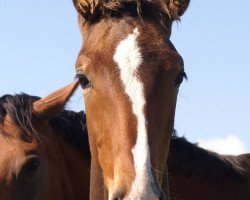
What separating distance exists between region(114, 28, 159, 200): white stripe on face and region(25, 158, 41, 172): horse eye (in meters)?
2.15

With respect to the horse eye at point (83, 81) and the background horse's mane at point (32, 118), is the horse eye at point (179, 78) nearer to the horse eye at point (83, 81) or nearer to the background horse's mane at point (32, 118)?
the horse eye at point (83, 81)

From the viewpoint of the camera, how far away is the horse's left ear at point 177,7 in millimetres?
6148

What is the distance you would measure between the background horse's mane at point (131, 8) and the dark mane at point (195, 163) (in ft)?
6.28

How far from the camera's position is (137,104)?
5.05 metres

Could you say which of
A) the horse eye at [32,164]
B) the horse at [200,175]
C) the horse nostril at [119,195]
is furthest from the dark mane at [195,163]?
the horse nostril at [119,195]

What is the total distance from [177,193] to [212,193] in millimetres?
472

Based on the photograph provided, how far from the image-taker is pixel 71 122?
7664 mm

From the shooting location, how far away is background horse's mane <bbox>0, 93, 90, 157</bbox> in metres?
7.14

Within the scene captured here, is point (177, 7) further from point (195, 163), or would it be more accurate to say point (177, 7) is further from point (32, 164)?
point (32, 164)

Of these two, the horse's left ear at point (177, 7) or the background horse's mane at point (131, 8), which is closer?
the background horse's mane at point (131, 8)

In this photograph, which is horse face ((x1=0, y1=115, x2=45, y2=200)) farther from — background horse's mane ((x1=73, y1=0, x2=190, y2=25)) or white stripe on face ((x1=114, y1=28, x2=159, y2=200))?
white stripe on face ((x1=114, y1=28, x2=159, y2=200))

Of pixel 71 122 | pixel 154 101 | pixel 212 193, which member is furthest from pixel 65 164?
pixel 154 101

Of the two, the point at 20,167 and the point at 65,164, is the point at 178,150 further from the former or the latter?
the point at 20,167

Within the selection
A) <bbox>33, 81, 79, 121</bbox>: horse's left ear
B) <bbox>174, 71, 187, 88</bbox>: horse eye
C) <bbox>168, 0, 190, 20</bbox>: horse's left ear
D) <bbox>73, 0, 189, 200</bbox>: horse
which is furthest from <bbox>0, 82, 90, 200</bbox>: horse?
<bbox>174, 71, 187, 88</bbox>: horse eye
